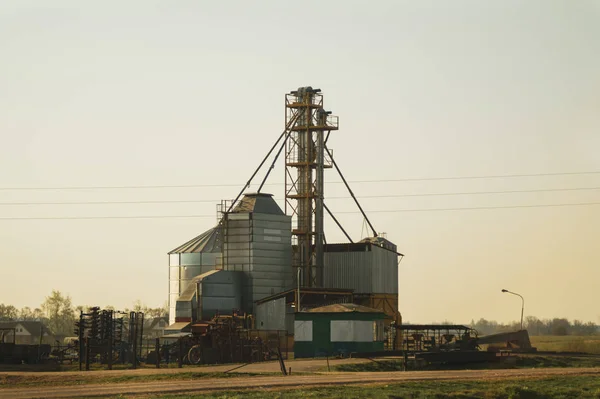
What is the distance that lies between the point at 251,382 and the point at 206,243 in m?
45.9

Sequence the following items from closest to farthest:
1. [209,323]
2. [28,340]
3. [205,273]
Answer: [209,323], [205,273], [28,340]

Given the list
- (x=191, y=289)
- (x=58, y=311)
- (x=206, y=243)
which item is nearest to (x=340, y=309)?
(x=191, y=289)

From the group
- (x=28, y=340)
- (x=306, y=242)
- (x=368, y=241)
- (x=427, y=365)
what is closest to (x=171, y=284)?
(x=306, y=242)

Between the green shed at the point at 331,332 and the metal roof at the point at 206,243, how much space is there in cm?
1692

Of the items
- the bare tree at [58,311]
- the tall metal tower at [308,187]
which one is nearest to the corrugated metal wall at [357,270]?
the tall metal tower at [308,187]

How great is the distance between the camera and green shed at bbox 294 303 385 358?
252ft

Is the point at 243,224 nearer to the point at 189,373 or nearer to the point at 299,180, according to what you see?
the point at 299,180

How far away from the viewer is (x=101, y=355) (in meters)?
73.1

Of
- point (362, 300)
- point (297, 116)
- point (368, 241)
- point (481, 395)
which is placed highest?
point (297, 116)

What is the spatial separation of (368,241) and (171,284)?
1974 centimetres

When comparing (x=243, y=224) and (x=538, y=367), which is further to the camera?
(x=243, y=224)

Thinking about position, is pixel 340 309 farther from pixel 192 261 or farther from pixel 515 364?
pixel 192 261

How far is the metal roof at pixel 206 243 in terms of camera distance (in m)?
92.2

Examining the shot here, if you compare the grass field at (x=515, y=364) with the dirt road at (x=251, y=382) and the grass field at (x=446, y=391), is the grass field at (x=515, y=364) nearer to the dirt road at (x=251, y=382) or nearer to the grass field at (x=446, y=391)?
the dirt road at (x=251, y=382)
